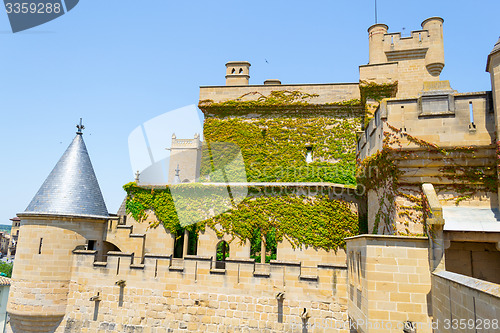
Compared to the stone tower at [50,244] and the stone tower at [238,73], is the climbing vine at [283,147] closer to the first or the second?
the stone tower at [238,73]

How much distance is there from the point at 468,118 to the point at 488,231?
9.37ft

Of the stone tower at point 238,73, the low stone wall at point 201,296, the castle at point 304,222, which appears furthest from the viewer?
the stone tower at point 238,73

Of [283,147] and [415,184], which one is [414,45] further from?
[415,184]

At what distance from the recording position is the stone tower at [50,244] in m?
13.4

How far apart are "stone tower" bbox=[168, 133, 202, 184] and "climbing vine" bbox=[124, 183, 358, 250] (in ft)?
94.5

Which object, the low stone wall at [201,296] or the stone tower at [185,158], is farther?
the stone tower at [185,158]

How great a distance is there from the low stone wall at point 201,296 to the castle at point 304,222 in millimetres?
47

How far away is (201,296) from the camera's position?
41.5ft

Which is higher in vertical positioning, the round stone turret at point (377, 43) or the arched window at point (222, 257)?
the round stone turret at point (377, 43)

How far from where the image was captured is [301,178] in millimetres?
18719

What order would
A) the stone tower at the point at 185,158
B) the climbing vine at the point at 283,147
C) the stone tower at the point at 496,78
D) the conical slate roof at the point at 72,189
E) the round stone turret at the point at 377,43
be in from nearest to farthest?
the stone tower at the point at 496,78, the conical slate roof at the point at 72,189, the climbing vine at the point at 283,147, the round stone turret at the point at 377,43, the stone tower at the point at 185,158

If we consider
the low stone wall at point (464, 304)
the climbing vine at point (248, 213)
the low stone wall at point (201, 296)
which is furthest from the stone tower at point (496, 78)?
the climbing vine at point (248, 213)

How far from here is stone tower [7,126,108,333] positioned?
1345 cm

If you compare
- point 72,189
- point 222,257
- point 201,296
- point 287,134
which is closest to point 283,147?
point 287,134
